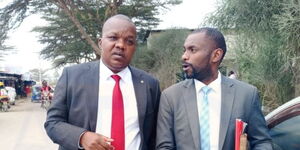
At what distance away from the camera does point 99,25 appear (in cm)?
1994

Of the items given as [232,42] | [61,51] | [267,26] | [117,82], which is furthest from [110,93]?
[61,51]

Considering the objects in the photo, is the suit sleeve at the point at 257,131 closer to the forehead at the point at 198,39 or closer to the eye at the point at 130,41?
the forehead at the point at 198,39

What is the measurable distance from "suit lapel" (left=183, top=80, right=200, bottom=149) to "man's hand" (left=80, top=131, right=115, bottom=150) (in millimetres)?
448

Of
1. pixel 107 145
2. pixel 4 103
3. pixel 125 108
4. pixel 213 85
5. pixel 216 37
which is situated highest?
pixel 216 37

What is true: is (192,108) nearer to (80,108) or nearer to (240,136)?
(240,136)

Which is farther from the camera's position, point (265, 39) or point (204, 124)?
point (265, 39)

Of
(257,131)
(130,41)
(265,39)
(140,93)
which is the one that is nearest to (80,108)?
(140,93)

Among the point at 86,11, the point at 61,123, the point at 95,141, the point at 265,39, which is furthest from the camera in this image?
the point at 86,11

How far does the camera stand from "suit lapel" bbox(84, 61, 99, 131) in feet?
6.90

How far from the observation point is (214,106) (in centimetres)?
212

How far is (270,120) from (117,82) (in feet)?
3.57

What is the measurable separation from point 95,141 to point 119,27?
673mm

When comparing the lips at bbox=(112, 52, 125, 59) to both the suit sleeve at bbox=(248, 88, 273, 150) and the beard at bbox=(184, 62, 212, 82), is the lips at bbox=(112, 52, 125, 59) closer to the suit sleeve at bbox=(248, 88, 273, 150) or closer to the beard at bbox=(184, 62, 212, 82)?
the beard at bbox=(184, 62, 212, 82)

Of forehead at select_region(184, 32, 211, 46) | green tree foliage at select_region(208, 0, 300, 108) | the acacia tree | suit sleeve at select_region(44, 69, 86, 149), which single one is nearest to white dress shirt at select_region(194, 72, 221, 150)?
forehead at select_region(184, 32, 211, 46)
